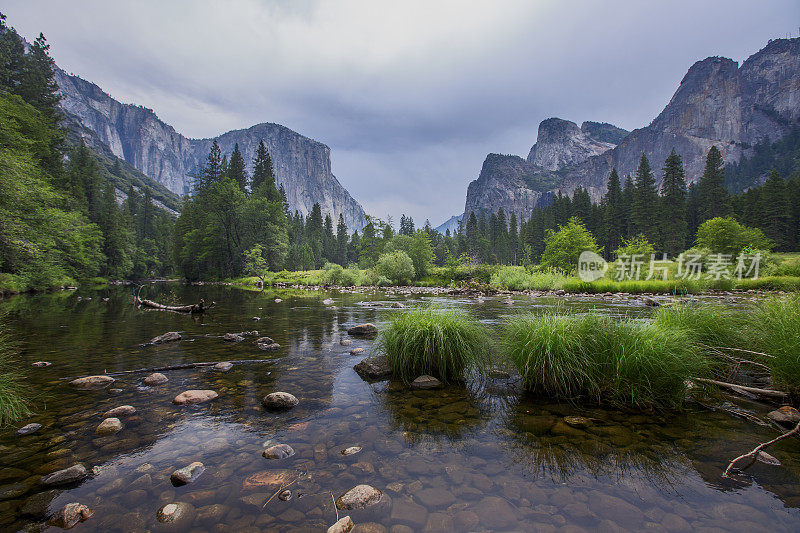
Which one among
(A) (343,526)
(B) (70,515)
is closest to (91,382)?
(B) (70,515)

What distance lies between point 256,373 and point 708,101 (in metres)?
292

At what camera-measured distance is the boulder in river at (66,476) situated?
3.08m

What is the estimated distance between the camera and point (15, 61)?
3566 cm

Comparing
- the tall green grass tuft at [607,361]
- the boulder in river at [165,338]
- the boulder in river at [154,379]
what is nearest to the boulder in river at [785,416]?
the tall green grass tuft at [607,361]

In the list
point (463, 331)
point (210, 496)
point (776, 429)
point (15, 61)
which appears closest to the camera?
point (210, 496)

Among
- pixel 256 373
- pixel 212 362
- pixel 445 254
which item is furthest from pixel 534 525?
pixel 445 254

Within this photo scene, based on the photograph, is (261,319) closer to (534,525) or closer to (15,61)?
(534,525)

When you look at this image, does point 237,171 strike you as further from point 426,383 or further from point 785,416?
point 785,416

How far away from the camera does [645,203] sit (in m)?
61.4

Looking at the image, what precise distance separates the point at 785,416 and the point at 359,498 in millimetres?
5676

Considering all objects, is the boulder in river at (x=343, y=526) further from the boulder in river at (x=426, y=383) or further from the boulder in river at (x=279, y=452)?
the boulder in river at (x=426, y=383)

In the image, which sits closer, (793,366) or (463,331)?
(793,366)

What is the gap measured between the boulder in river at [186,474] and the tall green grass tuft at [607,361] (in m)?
4.74

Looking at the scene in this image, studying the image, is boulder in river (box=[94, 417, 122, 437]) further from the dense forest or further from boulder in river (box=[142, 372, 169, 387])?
the dense forest
